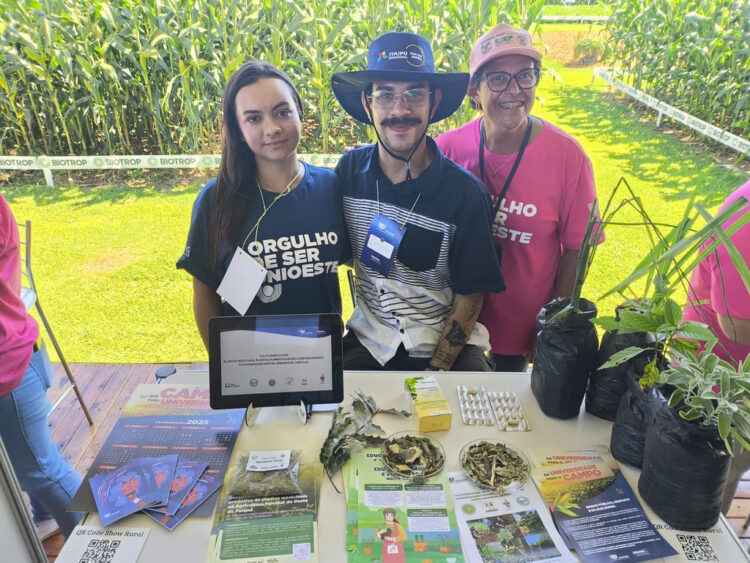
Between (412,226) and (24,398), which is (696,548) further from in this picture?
(24,398)

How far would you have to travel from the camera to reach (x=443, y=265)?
1644 mm

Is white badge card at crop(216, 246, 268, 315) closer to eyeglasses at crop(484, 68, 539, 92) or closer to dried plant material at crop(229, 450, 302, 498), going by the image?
dried plant material at crop(229, 450, 302, 498)

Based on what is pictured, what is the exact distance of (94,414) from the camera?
94.7 inches

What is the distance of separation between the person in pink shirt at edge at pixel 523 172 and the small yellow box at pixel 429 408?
682 mm

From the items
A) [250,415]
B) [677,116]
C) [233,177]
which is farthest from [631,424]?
[677,116]

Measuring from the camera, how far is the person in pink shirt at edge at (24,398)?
1.34m

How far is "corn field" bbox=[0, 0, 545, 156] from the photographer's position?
3.60m

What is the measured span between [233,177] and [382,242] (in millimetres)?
509

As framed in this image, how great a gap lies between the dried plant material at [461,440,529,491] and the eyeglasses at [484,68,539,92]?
45.6 inches

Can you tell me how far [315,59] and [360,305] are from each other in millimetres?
2533

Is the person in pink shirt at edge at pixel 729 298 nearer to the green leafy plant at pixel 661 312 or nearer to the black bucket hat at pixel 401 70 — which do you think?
the green leafy plant at pixel 661 312

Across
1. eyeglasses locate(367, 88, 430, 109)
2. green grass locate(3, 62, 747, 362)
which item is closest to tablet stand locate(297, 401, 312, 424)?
eyeglasses locate(367, 88, 430, 109)

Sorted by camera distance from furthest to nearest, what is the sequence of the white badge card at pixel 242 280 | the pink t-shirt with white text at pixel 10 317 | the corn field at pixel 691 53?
the corn field at pixel 691 53, the white badge card at pixel 242 280, the pink t-shirt with white text at pixel 10 317

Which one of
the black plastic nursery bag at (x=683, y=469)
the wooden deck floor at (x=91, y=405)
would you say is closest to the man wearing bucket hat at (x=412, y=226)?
the black plastic nursery bag at (x=683, y=469)
